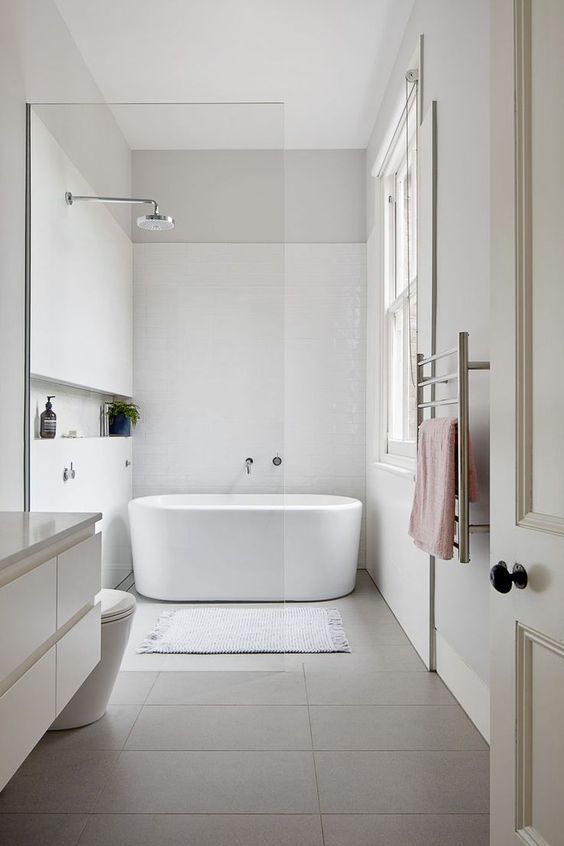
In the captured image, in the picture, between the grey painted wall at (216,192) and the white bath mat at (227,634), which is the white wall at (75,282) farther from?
the white bath mat at (227,634)

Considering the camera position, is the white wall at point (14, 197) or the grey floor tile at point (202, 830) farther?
the white wall at point (14, 197)

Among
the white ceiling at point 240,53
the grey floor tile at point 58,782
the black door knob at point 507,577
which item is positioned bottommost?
the grey floor tile at point 58,782

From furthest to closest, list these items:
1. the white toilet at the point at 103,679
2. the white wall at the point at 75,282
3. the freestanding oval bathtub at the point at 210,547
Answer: the freestanding oval bathtub at the point at 210,547 < the white wall at the point at 75,282 < the white toilet at the point at 103,679

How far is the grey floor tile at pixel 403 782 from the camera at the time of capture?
6.27 feet

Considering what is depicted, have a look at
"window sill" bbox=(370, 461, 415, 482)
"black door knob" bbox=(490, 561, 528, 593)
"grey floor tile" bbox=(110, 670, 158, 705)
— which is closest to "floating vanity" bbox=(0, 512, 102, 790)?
"grey floor tile" bbox=(110, 670, 158, 705)

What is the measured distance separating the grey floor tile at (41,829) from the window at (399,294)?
2.44 metres

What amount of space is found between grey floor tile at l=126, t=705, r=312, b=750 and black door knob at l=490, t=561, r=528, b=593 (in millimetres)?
1319

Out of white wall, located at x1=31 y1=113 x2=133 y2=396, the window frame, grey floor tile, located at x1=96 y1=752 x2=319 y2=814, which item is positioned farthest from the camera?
the window frame

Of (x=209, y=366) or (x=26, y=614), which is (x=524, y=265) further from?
(x=209, y=366)

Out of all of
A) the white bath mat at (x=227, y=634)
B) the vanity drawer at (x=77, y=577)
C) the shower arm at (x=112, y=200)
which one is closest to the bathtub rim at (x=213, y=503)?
the white bath mat at (x=227, y=634)

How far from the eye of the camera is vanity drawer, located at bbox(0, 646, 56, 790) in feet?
4.50

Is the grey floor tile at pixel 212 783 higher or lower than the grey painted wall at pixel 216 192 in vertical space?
lower

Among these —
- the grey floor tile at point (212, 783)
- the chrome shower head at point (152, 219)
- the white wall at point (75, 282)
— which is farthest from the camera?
the chrome shower head at point (152, 219)

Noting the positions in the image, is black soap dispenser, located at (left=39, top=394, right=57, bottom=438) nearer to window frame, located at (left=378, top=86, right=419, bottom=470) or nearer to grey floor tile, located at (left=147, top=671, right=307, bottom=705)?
grey floor tile, located at (left=147, top=671, right=307, bottom=705)
